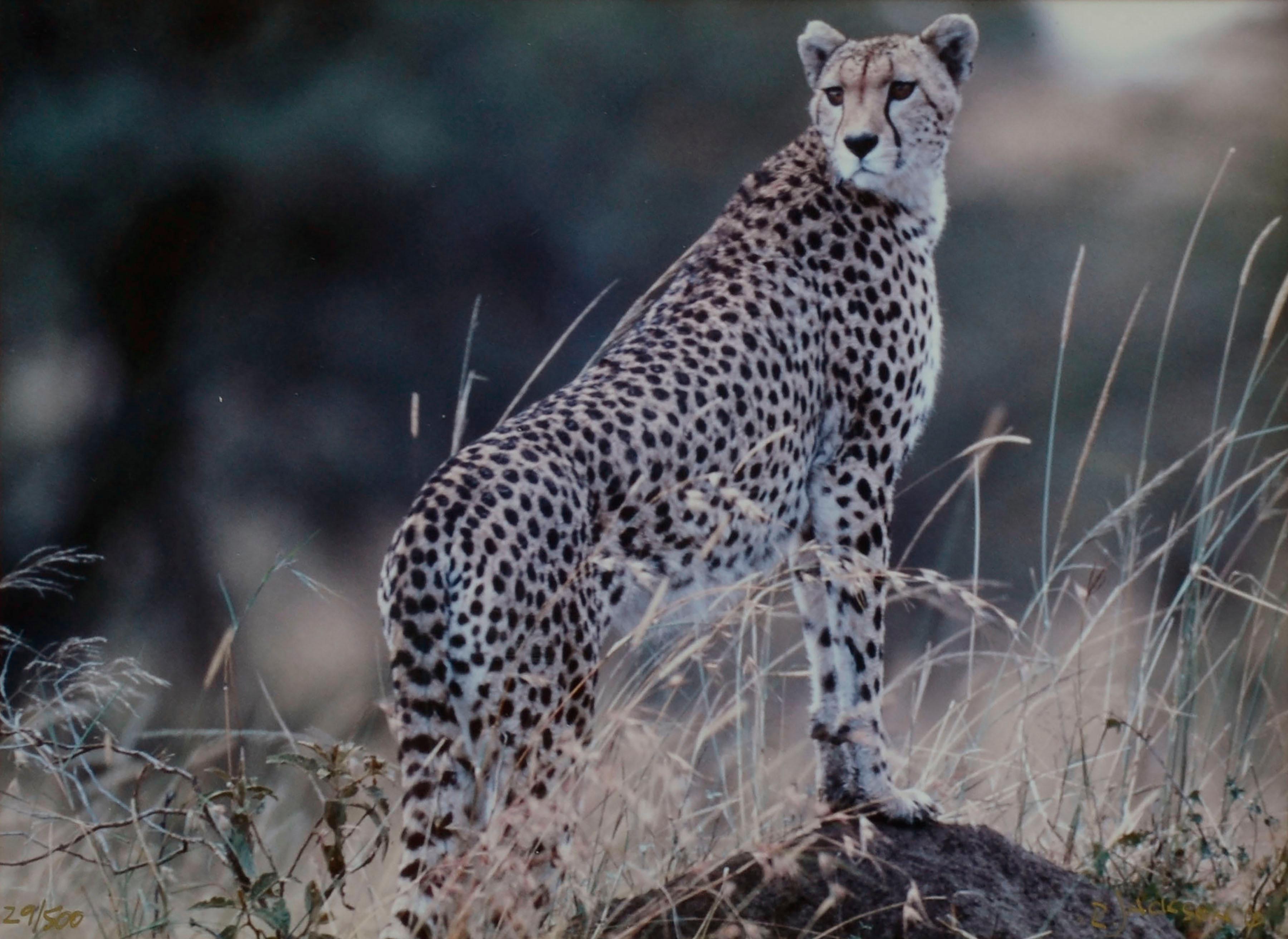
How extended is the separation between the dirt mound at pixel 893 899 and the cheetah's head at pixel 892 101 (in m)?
1.31

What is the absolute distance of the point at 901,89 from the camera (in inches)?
114

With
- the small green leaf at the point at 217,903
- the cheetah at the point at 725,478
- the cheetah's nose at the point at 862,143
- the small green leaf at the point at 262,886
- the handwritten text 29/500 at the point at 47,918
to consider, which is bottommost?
the handwritten text 29/500 at the point at 47,918

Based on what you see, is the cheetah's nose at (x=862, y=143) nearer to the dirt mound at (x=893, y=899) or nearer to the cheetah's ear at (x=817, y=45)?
the cheetah's ear at (x=817, y=45)

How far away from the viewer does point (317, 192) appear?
4.70 m

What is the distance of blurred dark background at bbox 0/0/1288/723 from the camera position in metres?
3.90

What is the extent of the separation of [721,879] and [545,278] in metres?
3.46

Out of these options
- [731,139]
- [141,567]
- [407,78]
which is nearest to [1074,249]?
[731,139]

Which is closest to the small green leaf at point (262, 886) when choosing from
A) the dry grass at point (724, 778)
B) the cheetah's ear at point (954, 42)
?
the dry grass at point (724, 778)

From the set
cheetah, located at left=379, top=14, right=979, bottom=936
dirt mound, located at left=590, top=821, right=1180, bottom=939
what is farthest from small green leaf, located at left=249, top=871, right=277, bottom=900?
dirt mound, located at left=590, top=821, right=1180, bottom=939

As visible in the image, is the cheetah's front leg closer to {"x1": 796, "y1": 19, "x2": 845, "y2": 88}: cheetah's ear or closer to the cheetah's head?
the cheetah's head

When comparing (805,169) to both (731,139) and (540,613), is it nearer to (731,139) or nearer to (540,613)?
(540,613)

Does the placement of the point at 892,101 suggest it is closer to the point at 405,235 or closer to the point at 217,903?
the point at 217,903

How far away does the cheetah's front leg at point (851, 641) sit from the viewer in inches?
100

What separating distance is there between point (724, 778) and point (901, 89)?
1.40 meters
